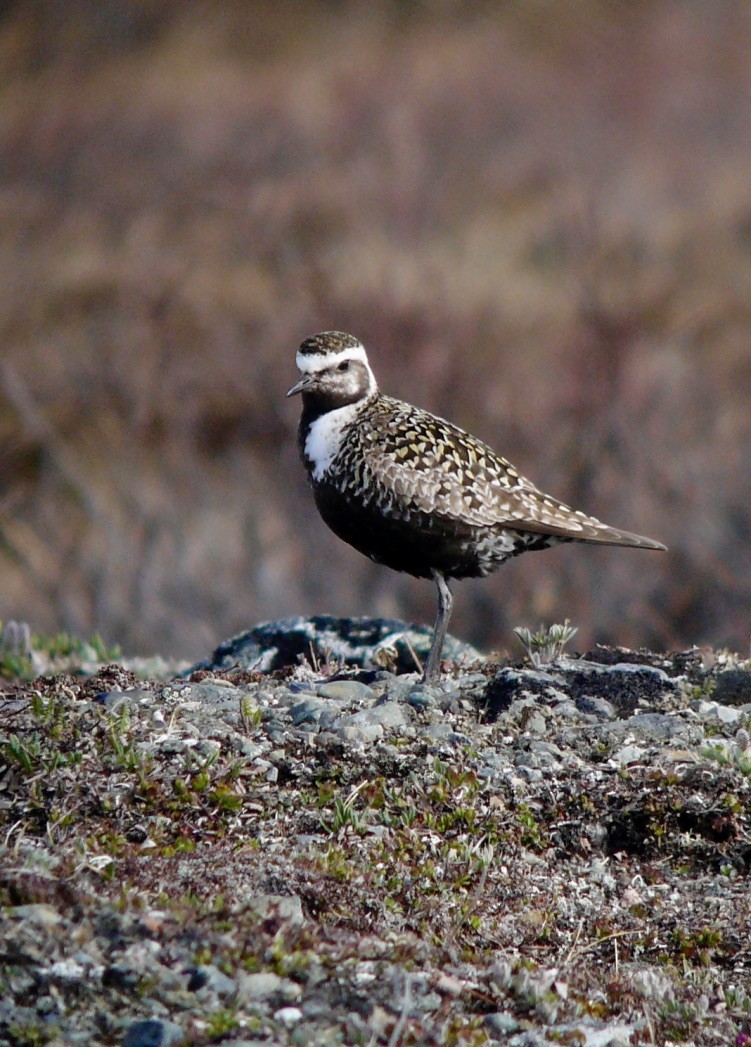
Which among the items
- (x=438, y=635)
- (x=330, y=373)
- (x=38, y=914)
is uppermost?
(x=330, y=373)

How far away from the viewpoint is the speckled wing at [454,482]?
7812 mm

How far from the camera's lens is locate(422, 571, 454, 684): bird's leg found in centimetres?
722

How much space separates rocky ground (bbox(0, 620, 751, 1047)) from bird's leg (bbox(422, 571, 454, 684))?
14 cm

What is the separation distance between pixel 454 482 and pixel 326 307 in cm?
1294

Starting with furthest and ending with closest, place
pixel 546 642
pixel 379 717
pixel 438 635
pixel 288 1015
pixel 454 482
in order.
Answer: pixel 454 482, pixel 438 635, pixel 546 642, pixel 379 717, pixel 288 1015

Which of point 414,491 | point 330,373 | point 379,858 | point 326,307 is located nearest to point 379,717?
point 379,858

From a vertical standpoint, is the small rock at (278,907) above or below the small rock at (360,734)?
below

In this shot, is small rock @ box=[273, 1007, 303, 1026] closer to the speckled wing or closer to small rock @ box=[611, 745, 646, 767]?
small rock @ box=[611, 745, 646, 767]

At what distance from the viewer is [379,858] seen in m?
5.32

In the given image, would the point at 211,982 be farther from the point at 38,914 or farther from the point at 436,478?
the point at 436,478

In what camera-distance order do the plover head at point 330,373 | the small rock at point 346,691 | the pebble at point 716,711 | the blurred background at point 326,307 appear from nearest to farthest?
the pebble at point 716,711 → the small rock at point 346,691 → the plover head at point 330,373 → the blurred background at point 326,307

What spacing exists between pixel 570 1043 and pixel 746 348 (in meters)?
19.4

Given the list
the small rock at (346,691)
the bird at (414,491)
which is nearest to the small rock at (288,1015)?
the small rock at (346,691)

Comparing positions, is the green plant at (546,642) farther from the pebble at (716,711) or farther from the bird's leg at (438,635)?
the pebble at (716,711)
